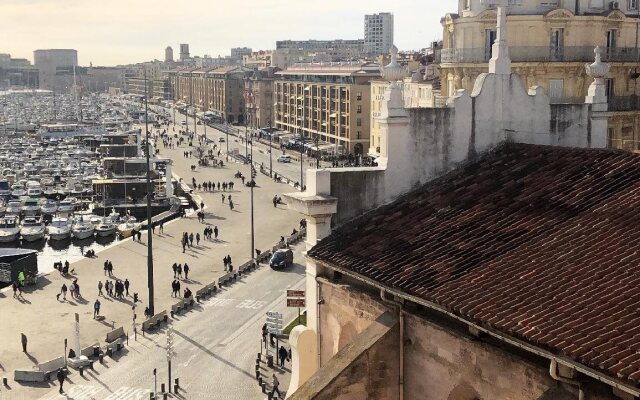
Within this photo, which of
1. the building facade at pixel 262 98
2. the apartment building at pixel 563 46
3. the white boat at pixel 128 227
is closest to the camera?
the apartment building at pixel 563 46

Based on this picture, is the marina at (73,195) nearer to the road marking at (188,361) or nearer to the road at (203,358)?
Result: the road at (203,358)

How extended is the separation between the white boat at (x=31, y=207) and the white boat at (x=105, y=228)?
14.1 meters

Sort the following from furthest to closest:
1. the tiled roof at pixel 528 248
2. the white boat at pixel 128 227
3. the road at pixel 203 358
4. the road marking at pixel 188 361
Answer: the white boat at pixel 128 227 → the road marking at pixel 188 361 → the road at pixel 203 358 → the tiled roof at pixel 528 248

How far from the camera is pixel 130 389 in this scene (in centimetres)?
3309

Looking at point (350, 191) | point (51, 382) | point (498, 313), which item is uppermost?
point (350, 191)

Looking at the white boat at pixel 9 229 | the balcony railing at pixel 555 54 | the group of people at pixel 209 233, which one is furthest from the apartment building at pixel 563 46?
the white boat at pixel 9 229

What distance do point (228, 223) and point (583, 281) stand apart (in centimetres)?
6630

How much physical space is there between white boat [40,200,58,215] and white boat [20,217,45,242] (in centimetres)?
767

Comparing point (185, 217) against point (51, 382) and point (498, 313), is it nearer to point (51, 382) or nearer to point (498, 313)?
point (51, 382)

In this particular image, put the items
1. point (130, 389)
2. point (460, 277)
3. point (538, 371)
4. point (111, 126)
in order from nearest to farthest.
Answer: point (538, 371) < point (460, 277) < point (130, 389) < point (111, 126)

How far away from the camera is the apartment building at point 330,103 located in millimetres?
125125

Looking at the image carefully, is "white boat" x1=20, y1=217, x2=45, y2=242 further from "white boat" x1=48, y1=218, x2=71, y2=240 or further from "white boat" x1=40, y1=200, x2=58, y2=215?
"white boat" x1=40, y1=200, x2=58, y2=215

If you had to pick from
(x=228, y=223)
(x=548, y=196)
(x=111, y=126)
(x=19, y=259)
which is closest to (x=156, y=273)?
(x=19, y=259)

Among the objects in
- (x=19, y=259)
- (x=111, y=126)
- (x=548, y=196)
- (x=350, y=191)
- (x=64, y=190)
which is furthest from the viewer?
(x=111, y=126)
